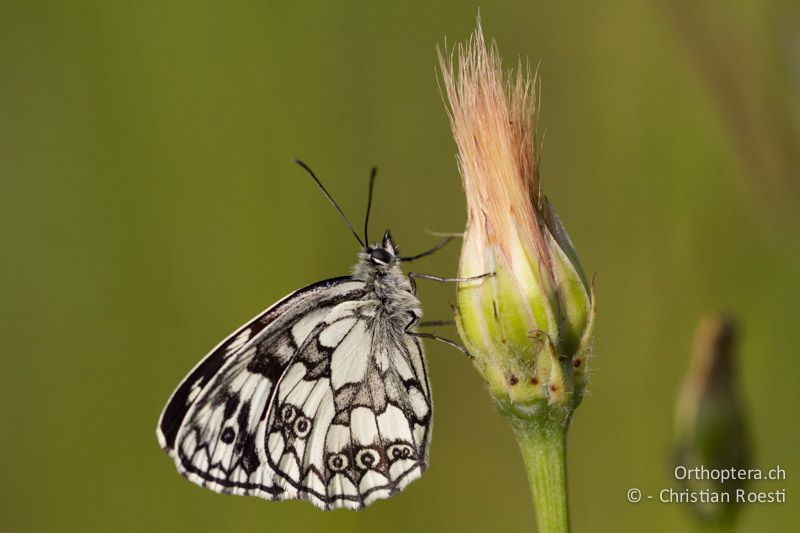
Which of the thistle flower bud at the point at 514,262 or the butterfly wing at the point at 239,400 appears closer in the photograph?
the thistle flower bud at the point at 514,262

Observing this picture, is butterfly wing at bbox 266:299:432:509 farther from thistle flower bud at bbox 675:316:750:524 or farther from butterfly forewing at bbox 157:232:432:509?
thistle flower bud at bbox 675:316:750:524

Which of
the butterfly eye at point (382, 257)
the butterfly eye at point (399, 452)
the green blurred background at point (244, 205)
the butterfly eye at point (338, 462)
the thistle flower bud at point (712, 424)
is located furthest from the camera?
the green blurred background at point (244, 205)

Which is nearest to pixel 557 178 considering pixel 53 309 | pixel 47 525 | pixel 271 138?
pixel 271 138

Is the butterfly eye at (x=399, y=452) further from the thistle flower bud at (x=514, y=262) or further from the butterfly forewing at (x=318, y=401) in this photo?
the thistle flower bud at (x=514, y=262)

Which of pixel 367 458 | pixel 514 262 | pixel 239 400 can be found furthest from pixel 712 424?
pixel 239 400

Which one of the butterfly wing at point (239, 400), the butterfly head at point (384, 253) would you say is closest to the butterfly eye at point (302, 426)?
the butterfly wing at point (239, 400)

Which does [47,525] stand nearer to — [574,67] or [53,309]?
[53,309]

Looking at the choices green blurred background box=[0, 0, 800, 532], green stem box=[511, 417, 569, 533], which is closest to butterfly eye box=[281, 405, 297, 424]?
green stem box=[511, 417, 569, 533]
